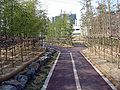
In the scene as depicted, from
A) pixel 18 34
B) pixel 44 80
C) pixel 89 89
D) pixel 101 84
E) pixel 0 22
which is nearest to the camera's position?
pixel 89 89

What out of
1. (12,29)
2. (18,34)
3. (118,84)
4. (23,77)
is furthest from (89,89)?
(18,34)

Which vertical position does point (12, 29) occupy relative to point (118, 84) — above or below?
above

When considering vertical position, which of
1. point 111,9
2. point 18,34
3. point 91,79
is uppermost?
point 111,9

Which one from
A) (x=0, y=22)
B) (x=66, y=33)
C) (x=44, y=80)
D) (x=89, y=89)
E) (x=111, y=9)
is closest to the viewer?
(x=89, y=89)

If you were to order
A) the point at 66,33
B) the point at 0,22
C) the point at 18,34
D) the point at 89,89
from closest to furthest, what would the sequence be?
the point at 89,89, the point at 0,22, the point at 18,34, the point at 66,33

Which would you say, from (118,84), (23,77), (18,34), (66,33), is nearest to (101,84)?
(118,84)

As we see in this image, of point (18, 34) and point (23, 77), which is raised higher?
point (18, 34)

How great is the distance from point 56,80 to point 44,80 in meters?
0.61

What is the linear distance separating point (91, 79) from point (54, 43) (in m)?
54.5

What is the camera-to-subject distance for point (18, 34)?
23.8 metres

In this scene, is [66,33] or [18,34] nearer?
[18,34]

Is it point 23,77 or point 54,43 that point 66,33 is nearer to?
point 54,43

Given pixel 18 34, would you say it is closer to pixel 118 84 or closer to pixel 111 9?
pixel 111 9

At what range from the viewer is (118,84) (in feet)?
44.5
